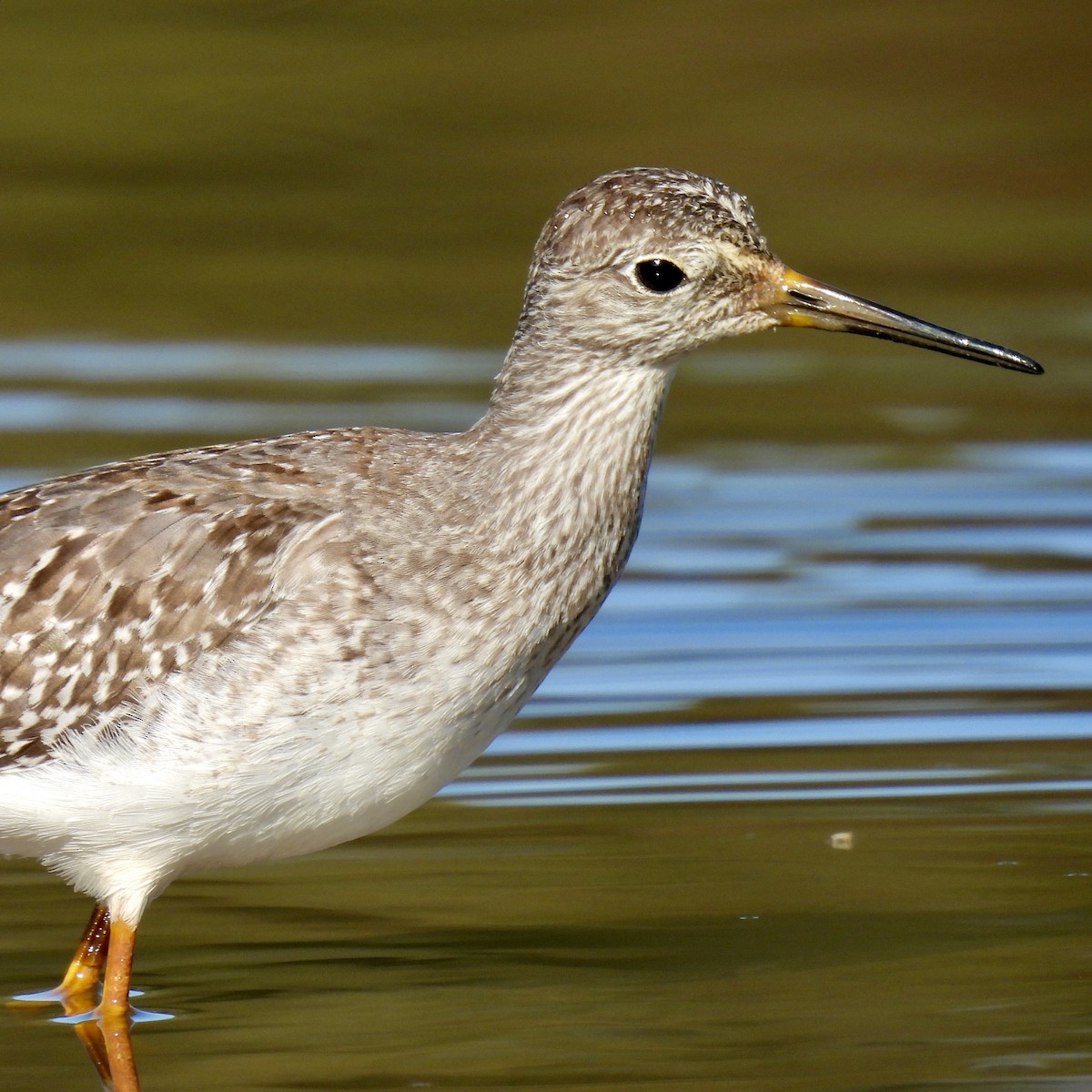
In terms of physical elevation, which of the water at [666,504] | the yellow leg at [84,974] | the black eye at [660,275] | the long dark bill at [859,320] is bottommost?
the yellow leg at [84,974]

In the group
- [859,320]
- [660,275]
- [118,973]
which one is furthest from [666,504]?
[118,973]

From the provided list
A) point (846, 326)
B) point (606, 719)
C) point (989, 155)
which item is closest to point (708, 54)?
point (989, 155)

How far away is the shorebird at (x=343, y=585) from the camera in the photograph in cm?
969

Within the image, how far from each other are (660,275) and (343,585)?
1.62 meters

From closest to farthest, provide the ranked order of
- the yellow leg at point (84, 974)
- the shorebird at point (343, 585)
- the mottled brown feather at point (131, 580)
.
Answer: the shorebird at point (343, 585) → the mottled brown feather at point (131, 580) → the yellow leg at point (84, 974)

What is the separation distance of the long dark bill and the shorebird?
1 centimetres

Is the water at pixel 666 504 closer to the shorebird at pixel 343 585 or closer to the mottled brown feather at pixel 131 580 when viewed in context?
the shorebird at pixel 343 585

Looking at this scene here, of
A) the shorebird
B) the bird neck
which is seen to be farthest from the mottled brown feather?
the bird neck

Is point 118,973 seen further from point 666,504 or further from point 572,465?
point 666,504

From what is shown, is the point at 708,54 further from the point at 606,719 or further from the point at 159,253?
the point at 606,719

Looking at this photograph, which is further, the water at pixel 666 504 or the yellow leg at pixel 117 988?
the water at pixel 666 504

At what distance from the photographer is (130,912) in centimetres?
1007

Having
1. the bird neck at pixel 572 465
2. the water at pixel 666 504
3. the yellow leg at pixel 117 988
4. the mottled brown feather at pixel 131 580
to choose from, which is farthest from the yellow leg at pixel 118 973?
the bird neck at pixel 572 465

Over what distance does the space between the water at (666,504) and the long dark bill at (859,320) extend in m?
2.32
